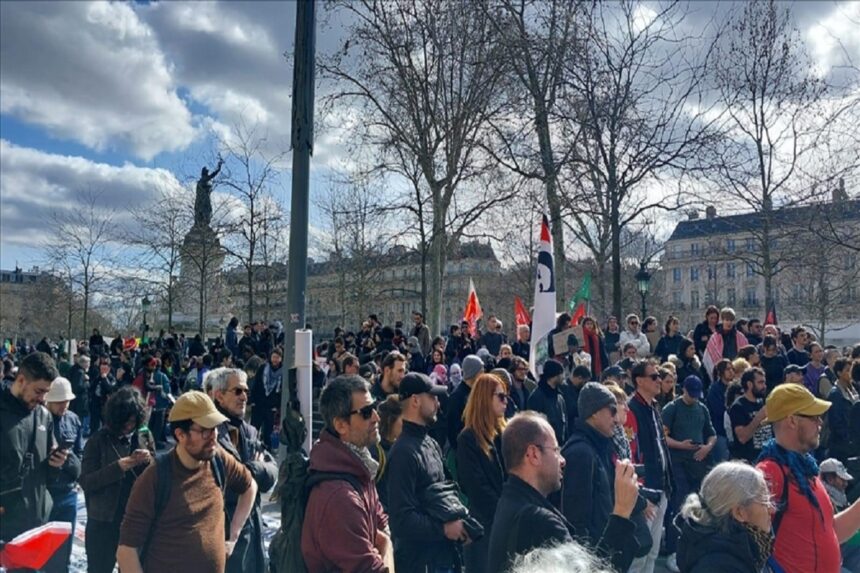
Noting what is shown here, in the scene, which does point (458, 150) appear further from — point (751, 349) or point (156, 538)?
→ point (156, 538)

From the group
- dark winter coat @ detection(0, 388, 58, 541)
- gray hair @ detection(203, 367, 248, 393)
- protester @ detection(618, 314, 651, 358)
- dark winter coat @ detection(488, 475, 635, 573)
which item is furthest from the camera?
Answer: protester @ detection(618, 314, 651, 358)

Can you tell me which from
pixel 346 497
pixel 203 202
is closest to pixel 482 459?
pixel 346 497

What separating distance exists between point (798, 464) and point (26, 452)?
464cm

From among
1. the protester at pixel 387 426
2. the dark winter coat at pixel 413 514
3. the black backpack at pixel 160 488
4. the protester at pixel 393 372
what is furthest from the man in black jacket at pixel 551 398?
the black backpack at pixel 160 488

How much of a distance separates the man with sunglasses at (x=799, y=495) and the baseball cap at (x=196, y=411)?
2.88 metres

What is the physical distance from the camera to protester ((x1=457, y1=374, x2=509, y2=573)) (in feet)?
15.6

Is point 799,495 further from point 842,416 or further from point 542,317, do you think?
point 542,317

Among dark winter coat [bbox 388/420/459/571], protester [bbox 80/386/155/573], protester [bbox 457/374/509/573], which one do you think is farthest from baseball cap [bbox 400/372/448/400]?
protester [bbox 80/386/155/573]

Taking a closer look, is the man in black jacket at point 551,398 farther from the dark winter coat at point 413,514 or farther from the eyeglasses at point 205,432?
the eyeglasses at point 205,432

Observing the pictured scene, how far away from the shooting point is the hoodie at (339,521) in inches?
111

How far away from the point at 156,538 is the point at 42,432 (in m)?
1.93

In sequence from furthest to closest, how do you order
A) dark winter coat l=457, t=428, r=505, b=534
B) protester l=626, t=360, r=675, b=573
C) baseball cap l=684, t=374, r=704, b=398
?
baseball cap l=684, t=374, r=704, b=398 → protester l=626, t=360, r=675, b=573 → dark winter coat l=457, t=428, r=505, b=534

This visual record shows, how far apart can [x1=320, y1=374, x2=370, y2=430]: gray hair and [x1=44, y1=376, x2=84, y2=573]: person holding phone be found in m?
2.64

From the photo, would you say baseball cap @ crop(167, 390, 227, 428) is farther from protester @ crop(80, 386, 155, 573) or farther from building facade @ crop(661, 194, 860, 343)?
building facade @ crop(661, 194, 860, 343)
